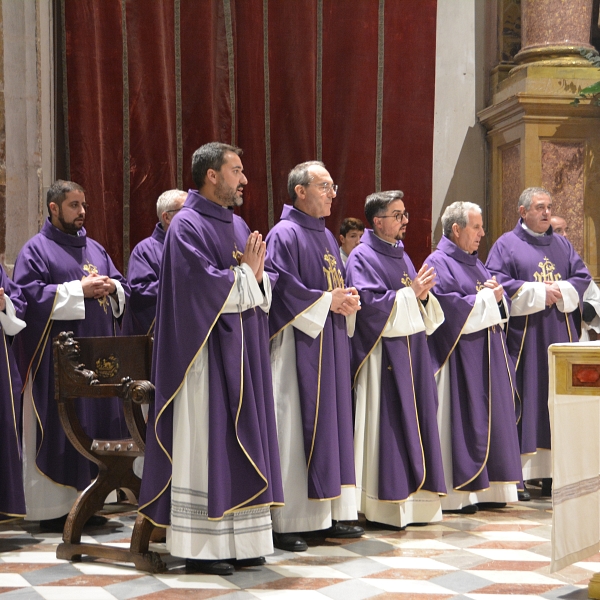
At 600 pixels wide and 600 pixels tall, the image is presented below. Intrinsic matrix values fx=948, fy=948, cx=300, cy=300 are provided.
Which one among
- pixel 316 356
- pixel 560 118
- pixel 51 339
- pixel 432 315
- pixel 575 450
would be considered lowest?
pixel 575 450

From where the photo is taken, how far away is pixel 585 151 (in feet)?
23.2

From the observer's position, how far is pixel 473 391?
552cm

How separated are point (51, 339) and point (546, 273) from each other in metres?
3.12

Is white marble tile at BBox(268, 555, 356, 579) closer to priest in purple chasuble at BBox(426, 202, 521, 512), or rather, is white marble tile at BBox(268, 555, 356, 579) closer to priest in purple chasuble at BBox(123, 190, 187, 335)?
priest in purple chasuble at BBox(426, 202, 521, 512)

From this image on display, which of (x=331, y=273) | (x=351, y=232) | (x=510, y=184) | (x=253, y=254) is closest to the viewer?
(x=253, y=254)

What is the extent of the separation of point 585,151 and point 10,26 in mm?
4175

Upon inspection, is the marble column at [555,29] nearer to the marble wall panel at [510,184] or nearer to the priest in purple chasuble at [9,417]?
the marble wall panel at [510,184]

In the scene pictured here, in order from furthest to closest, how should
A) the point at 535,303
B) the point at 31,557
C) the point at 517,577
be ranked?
the point at 535,303
the point at 31,557
the point at 517,577

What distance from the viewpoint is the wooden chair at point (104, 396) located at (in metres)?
4.11

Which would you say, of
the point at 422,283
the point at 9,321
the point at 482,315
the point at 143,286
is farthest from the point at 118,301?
the point at 482,315

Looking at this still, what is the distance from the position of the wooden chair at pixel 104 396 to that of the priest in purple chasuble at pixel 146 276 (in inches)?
47.9

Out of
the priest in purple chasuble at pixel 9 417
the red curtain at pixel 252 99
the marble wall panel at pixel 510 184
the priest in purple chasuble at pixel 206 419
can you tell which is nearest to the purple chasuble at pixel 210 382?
the priest in purple chasuble at pixel 206 419

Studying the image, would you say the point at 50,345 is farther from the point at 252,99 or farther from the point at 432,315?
the point at 252,99

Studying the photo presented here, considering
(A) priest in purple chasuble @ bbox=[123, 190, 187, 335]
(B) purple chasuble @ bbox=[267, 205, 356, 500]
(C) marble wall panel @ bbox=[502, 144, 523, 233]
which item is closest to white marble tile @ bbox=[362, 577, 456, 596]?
(B) purple chasuble @ bbox=[267, 205, 356, 500]
